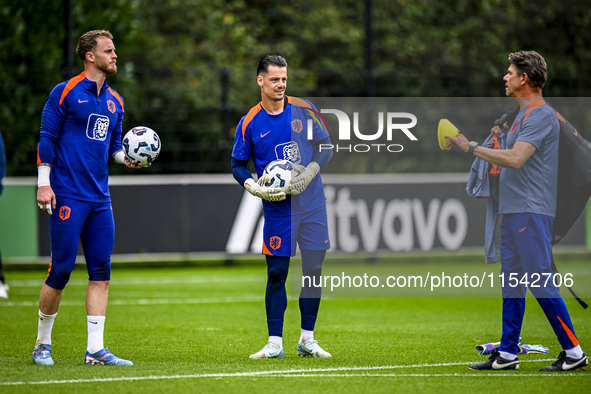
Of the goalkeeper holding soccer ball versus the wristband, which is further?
the goalkeeper holding soccer ball

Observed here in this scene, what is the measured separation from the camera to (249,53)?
24.5m

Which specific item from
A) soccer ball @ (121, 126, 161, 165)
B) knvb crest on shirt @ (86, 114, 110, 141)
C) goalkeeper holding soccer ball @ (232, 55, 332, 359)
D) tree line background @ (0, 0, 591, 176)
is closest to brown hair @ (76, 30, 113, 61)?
knvb crest on shirt @ (86, 114, 110, 141)

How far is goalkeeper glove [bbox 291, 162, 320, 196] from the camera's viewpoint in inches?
247

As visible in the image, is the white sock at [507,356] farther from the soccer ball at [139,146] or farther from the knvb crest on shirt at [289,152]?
the soccer ball at [139,146]

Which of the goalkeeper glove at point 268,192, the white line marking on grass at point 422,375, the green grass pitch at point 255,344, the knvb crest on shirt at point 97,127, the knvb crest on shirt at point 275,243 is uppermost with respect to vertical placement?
the knvb crest on shirt at point 97,127

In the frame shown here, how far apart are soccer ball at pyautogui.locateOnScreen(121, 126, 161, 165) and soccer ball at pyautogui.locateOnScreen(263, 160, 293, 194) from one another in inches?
35.0

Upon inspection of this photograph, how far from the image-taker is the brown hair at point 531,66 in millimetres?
5723

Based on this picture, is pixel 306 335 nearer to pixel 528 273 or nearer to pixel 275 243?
pixel 275 243

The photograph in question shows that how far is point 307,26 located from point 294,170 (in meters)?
19.1

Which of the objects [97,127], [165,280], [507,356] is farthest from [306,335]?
[165,280]

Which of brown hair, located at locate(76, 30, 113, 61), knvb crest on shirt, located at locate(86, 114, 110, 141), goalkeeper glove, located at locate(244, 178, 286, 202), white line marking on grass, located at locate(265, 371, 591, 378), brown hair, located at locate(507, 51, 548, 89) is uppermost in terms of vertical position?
brown hair, located at locate(76, 30, 113, 61)

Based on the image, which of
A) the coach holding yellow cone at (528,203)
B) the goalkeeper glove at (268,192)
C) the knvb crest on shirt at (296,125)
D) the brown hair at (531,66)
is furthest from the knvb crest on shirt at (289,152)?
the brown hair at (531,66)

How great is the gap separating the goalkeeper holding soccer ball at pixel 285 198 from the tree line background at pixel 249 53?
9.47 m

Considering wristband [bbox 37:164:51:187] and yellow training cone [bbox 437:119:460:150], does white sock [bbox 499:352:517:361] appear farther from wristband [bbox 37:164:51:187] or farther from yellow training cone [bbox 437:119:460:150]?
wristband [bbox 37:164:51:187]
